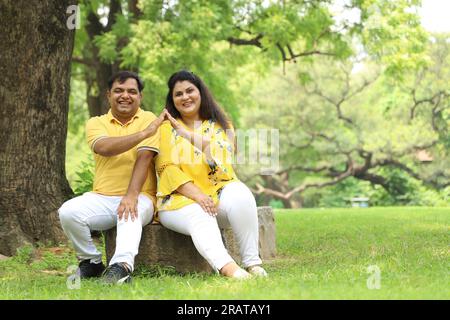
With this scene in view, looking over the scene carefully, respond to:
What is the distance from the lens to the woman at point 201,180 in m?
5.04

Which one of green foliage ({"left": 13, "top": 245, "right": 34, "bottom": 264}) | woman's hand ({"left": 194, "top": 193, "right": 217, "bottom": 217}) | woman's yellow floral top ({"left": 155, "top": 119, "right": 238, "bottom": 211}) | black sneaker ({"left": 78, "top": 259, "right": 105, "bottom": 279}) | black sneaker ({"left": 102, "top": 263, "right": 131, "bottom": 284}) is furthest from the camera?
green foliage ({"left": 13, "top": 245, "right": 34, "bottom": 264})

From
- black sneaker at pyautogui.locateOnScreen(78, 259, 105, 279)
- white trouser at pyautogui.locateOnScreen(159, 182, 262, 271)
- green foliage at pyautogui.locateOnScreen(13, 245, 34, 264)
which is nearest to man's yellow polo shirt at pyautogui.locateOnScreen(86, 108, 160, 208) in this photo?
white trouser at pyautogui.locateOnScreen(159, 182, 262, 271)

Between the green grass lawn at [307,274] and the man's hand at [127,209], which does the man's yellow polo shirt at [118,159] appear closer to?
the man's hand at [127,209]

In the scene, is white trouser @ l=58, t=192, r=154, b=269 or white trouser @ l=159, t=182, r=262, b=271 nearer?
Result: white trouser @ l=159, t=182, r=262, b=271

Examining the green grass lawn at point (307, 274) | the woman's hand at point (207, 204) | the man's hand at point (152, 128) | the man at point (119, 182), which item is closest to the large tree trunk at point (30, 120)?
the green grass lawn at point (307, 274)

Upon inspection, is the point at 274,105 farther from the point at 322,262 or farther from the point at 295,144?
the point at 322,262

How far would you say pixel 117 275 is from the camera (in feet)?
15.5

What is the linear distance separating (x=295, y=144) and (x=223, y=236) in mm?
27885

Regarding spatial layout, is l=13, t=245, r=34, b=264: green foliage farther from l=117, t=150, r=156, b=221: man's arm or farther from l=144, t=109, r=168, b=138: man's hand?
l=144, t=109, r=168, b=138: man's hand

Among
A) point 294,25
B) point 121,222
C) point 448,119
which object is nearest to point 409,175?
point 448,119

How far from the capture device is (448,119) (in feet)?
101

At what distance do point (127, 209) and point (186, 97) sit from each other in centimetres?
98

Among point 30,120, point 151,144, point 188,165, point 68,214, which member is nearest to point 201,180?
point 188,165

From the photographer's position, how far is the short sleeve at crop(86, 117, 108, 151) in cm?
533
